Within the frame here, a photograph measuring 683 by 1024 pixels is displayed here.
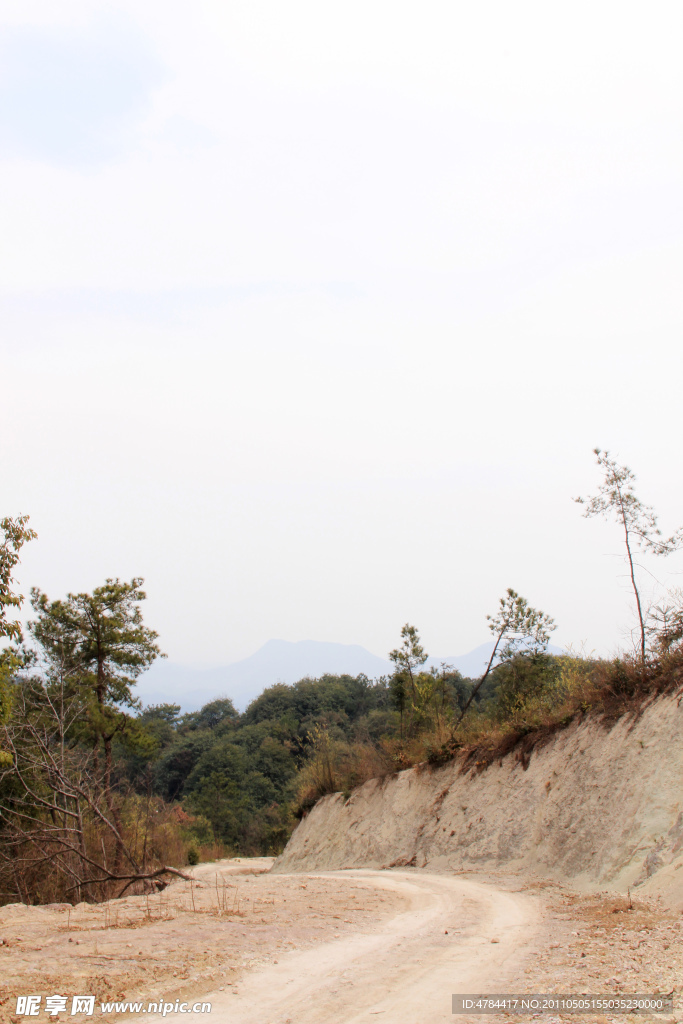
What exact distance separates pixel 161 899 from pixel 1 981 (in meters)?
5.48

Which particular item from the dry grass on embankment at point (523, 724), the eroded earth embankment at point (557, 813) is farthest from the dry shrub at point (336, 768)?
the eroded earth embankment at point (557, 813)

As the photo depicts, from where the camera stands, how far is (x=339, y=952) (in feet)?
21.7

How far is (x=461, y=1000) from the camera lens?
4922 millimetres

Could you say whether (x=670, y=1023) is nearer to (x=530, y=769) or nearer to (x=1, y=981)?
(x=1, y=981)

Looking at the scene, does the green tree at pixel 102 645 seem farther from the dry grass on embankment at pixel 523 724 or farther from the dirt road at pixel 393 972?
the dirt road at pixel 393 972

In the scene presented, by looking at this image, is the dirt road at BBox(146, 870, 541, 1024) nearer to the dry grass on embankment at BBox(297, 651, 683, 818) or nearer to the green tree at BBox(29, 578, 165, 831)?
the dry grass on embankment at BBox(297, 651, 683, 818)

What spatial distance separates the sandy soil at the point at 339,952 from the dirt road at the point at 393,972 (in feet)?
0.05

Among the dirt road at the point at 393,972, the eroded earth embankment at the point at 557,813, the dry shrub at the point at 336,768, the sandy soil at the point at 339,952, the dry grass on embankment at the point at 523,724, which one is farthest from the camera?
the dry shrub at the point at 336,768

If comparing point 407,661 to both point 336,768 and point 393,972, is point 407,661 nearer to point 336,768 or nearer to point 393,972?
point 336,768

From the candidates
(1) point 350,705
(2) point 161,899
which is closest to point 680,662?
(2) point 161,899

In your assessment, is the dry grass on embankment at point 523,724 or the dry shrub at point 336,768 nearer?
the dry grass on embankment at point 523,724

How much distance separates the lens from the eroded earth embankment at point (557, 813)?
10633 mm

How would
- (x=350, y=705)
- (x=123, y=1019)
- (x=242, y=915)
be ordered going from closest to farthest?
(x=123, y=1019)
(x=242, y=915)
(x=350, y=705)

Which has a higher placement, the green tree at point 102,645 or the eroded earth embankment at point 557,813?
the green tree at point 102,645
